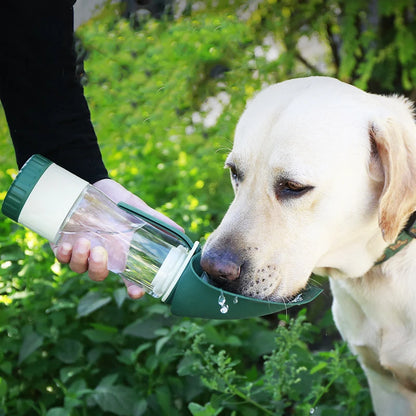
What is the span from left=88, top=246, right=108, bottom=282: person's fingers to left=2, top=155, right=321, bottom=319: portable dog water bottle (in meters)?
0.13

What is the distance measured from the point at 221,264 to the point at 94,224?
1.81 feet

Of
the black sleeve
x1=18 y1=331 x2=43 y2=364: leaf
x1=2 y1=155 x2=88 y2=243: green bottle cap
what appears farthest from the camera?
x1=18 y1=331 x2=43 y2=364: leaf

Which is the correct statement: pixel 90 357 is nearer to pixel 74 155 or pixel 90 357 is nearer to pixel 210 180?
pixel 74 155

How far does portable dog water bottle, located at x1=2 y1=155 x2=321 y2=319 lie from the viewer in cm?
194

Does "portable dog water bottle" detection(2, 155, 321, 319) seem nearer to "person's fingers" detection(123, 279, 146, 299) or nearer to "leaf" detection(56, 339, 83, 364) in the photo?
"person's fingers" detection(123, 279, 146, 299)

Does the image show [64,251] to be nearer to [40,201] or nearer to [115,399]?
[40,201]

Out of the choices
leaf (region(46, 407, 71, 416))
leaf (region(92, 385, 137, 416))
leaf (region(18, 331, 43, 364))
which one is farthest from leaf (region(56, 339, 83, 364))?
leaf (region(46, 407, 71, 416))

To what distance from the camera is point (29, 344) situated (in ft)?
8.75

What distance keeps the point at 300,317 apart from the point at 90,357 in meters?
0.97

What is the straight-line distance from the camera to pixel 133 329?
Result: 9.15 feet

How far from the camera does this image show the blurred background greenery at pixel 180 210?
264 centimetres

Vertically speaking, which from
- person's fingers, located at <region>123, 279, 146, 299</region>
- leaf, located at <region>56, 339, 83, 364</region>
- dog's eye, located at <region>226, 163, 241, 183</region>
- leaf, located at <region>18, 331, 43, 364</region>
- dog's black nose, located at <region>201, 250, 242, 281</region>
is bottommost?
leaf, located at <region>56, 339, 83, 364</region>

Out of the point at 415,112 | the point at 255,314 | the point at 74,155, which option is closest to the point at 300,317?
the point at 255,314

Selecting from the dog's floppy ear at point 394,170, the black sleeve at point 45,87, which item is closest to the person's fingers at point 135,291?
the black sleeve at point 45,87
